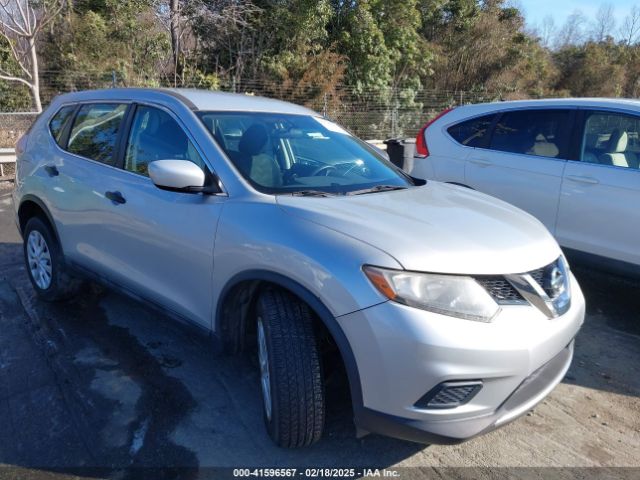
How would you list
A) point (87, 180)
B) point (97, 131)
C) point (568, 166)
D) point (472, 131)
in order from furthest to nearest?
point (472, 131)
point (568, 166)
point (97, 131)
point (87, 180)

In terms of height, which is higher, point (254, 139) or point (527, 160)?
point (254, 139)

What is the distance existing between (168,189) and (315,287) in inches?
42.1

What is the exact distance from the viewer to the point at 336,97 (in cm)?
1597

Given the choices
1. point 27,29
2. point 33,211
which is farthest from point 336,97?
point 33,211

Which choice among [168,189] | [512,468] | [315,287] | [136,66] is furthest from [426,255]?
[136,66]

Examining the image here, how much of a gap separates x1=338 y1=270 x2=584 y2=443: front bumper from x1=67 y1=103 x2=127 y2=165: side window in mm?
2249

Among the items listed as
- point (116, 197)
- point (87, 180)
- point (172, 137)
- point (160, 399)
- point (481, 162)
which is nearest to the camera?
point (160, 399)

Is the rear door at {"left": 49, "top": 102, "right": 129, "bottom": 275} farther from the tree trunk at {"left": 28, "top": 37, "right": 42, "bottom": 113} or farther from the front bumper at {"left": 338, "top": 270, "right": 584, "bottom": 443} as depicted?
the tree trunk at {"left": 28, "top": 37, "right": 42, "bottom": 113}

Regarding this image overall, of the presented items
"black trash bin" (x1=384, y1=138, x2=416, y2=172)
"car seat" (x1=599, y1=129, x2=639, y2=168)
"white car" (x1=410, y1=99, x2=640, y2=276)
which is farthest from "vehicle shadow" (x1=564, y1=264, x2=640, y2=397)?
"black trash bin" (x1=384, y1=138, x2=416, y2=172)

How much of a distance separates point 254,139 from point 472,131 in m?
3.03

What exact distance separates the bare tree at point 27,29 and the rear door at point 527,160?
10.8 metres

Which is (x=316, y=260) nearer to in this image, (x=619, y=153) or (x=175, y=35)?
(x=619, y=153)

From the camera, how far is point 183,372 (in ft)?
10.8

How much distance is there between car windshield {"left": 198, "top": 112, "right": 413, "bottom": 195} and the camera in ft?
9.36
